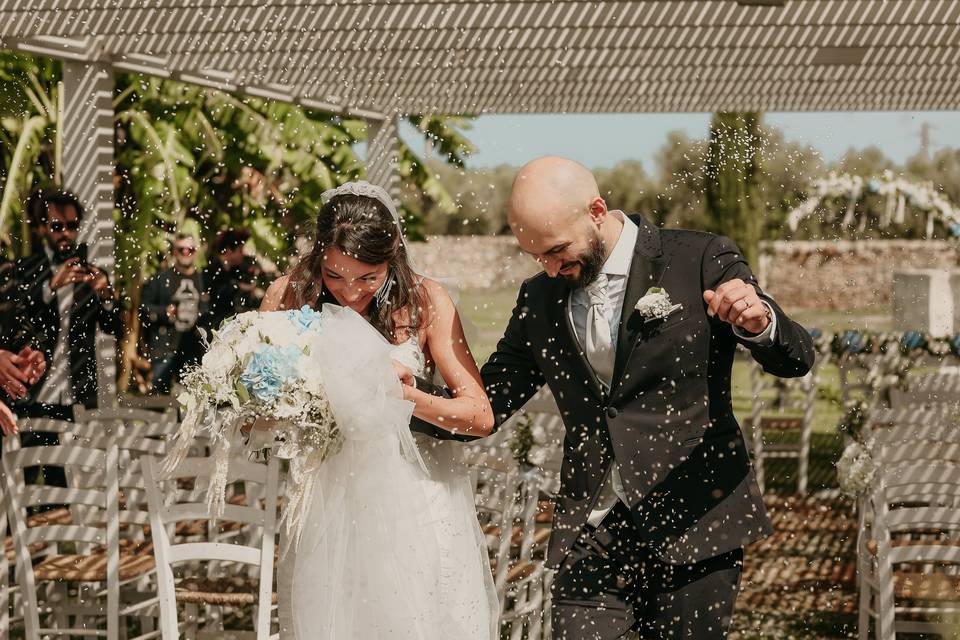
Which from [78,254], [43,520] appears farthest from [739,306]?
[78,254]

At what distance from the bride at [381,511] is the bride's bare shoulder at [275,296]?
20 centimetres

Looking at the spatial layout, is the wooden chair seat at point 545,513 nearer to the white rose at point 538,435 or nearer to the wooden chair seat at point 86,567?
the white rose at point 538,435

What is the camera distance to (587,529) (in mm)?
3430

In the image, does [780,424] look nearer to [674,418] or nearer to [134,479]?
[134,479]

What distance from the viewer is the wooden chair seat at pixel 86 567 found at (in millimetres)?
5488

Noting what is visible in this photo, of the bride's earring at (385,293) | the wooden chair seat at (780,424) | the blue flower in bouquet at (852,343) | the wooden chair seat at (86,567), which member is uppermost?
the blue flower in bouquet at (852,343)

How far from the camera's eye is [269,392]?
349 cm

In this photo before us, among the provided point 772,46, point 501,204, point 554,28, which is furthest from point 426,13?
point 501,204

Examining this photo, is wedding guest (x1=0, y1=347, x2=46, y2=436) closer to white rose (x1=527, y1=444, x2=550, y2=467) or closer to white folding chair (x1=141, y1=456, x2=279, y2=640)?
white folding chair (x1=141, y1=456, x2=279, y2=640)

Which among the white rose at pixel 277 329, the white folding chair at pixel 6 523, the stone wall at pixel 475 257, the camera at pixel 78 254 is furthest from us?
the stone wall at pixel 475 257

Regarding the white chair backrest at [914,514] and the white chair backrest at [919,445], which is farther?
the white chair backrest at [919,445]

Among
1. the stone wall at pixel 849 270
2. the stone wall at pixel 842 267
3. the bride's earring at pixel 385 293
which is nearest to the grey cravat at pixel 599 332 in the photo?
the bride's earring at pixel 385 293

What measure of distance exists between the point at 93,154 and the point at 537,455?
403 centimetres

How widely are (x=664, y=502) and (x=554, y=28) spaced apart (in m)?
4.73
